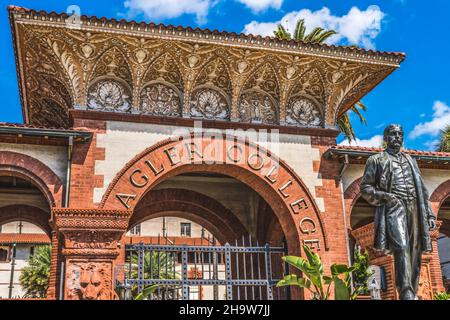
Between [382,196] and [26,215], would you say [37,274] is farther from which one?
[382,196]

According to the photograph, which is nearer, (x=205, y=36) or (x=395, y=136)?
(x=395, y=136)


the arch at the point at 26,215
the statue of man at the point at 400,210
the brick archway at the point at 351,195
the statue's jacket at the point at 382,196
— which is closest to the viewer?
the statue of man at the point at 400,210

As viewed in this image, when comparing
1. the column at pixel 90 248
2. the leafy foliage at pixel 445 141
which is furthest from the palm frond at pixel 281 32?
the column at pixel 90 248

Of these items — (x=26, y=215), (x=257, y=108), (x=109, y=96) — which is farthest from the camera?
(x=26, y=215)

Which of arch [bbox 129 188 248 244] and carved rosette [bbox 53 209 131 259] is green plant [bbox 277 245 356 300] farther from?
arch [bbox 129 188 248 244]

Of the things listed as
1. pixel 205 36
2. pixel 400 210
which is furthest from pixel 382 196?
pixel 205 36

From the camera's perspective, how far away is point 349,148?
1292 centimetres

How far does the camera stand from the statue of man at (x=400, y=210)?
636cm

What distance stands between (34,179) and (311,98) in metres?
6.65

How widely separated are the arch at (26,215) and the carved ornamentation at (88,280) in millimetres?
4867

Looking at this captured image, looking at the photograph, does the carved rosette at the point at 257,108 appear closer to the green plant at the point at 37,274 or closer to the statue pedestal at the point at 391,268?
the statue pedestal at the point at 391,268

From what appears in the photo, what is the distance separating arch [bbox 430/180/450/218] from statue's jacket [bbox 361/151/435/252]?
7.48 m

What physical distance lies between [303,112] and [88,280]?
6.40 metres

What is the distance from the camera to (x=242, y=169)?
12.5 meters
